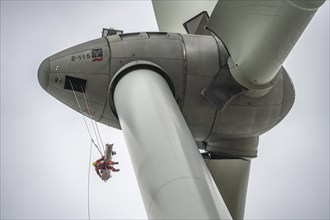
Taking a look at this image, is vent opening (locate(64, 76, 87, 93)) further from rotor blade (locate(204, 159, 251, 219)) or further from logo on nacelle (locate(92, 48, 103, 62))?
rotor blade (locate(204, 159, 251, 219))

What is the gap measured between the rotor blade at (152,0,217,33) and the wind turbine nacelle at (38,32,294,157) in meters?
3.29

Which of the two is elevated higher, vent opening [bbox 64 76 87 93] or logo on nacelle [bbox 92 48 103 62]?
logo on nacelle [bbox 92 48 103 62]

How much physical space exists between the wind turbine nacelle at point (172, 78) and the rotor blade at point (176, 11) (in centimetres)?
329

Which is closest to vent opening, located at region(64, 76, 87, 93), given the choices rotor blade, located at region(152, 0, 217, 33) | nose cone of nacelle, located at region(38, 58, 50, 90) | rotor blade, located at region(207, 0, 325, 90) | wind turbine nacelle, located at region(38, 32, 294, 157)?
wind turbine nacelle, located at region(38, 32, 294, 157)

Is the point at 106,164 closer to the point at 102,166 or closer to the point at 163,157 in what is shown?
the point at 102,166

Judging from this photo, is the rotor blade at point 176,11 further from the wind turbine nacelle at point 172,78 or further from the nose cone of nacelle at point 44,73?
the nose cone of nacelle at point 44,73

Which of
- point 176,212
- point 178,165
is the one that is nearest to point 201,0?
point 178,165

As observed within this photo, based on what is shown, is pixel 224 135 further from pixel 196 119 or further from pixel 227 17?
pixel 227 17

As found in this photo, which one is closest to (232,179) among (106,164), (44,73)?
(106,164)

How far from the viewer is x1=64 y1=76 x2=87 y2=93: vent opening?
10406 mm

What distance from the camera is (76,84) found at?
10469 millimetres

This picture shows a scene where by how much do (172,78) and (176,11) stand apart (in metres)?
4.91

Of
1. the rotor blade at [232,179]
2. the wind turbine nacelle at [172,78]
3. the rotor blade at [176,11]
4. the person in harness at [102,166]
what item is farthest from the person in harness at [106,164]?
the rotor blade at [176,11]

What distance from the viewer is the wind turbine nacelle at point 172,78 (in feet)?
33.1
